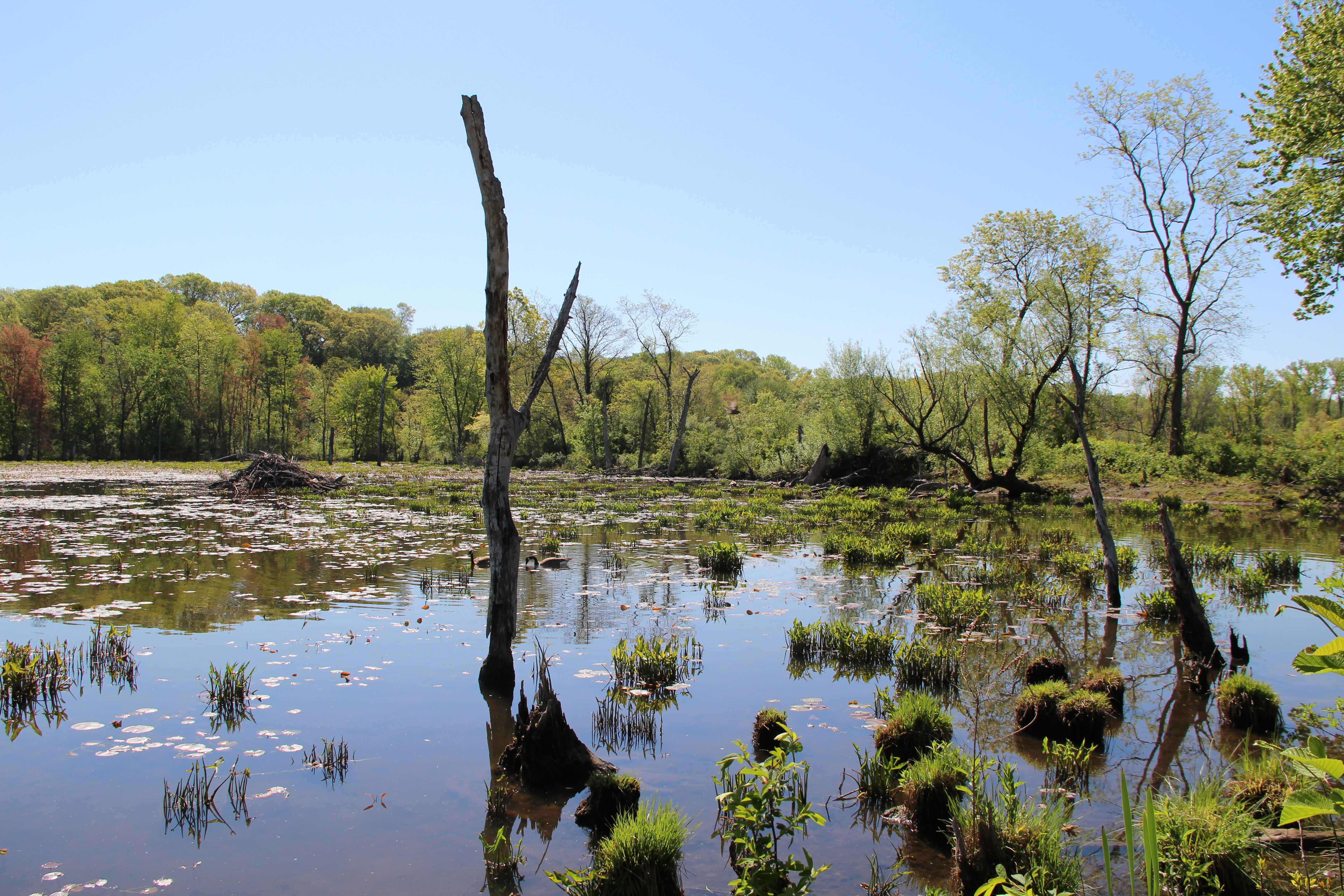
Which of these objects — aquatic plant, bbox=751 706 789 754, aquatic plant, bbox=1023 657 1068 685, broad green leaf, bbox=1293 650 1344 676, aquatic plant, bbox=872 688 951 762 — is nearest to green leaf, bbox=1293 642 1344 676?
broad green leaf, bbox=1293 650 1344 676

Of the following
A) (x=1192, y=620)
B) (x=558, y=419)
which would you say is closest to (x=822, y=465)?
(x=558, y=419)

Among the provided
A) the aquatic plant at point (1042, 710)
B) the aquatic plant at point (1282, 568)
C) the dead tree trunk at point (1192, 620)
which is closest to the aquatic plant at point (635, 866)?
the aquatic plant at point (1042, 710)

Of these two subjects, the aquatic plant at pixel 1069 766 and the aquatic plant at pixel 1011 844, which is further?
the aquatic plant at pixel 1069 766

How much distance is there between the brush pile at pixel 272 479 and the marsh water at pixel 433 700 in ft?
45.9

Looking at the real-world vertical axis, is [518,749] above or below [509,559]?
below

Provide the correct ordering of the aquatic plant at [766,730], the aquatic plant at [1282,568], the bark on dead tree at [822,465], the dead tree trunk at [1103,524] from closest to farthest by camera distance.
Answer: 1. the aquatic plant at [766,730]
2. the dead tree trunk at [1103,524]
3. the aquatic plant at [1282,568]
4. the bark on dead tree at [822,465]

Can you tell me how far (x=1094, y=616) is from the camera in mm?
10141

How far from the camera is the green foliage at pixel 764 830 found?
3424 mm

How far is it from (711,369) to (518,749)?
7076 cm

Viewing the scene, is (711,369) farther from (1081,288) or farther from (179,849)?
(179,849)

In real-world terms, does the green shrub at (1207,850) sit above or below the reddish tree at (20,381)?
below

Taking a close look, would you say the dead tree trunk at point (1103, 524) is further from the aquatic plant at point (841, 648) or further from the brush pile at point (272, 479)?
the brush pile at point (272, 479)

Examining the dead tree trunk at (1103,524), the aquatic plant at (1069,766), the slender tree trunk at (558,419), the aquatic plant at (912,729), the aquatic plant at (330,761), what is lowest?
the aquatic plant at (330,761)

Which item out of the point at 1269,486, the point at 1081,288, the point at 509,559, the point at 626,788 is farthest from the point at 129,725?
the point at 1269,486
